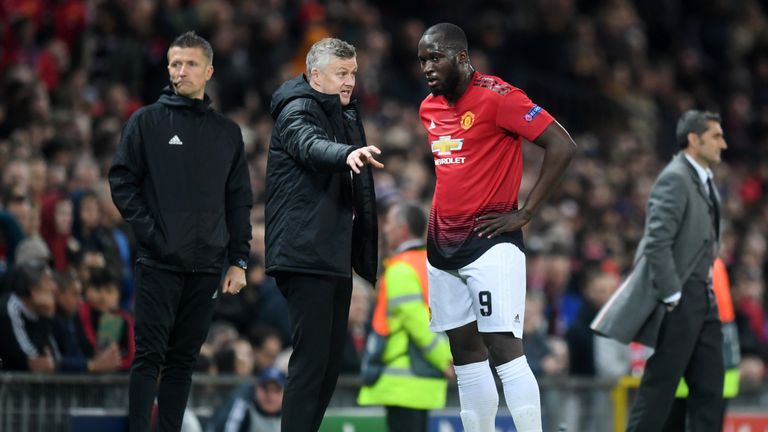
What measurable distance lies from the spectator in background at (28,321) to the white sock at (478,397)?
137 inches

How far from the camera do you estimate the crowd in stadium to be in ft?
36.1

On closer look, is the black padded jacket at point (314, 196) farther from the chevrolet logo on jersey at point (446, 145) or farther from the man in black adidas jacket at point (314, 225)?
the chevrolet logo on jersey at point (446, 145)

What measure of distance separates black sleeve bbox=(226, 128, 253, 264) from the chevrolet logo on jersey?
3.75 ft

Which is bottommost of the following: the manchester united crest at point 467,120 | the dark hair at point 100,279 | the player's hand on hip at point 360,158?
the dark hair at point 100,279

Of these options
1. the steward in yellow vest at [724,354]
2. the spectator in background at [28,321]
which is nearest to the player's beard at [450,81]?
the steward in yellow vest at [724,354]

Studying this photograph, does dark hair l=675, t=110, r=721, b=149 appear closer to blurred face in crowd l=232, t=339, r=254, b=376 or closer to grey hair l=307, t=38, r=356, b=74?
grey hair l=307, t=38, r=356, b=74

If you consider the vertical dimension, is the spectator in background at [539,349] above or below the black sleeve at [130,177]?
below

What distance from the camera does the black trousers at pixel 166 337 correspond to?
7.05 metres

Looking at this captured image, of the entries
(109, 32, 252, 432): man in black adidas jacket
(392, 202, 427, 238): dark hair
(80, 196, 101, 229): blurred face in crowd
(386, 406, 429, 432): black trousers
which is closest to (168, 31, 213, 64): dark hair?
(109, 32, 252, 432): man in black adidas jacket

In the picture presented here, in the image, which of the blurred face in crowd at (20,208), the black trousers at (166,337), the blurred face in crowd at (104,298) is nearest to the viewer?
the black trousers at (166,337)

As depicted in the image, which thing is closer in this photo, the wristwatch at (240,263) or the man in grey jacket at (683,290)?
the wristwatch at (240,263)

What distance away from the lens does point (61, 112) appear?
13.0 metres

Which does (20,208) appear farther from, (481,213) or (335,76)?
(481,213)

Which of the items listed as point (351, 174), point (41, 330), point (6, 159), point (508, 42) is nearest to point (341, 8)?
point (508, 42)
